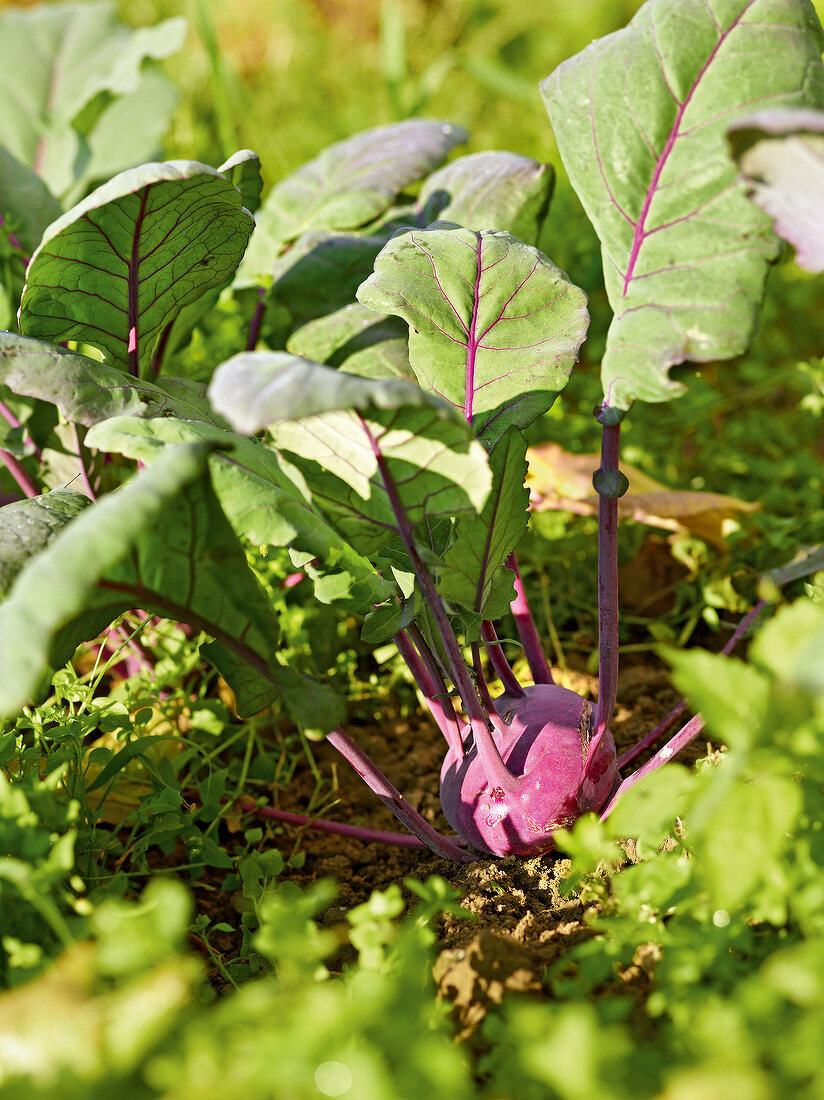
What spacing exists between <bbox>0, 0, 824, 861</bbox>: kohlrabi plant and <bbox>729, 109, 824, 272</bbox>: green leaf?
0.09m

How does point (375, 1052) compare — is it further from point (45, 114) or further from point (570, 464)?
point (45, 114)

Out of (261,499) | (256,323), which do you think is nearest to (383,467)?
(261,499)

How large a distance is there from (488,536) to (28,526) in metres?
0.52

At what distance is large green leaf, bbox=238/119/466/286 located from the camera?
1511 mm

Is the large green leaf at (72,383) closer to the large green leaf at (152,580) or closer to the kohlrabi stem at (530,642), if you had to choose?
the large green leaf at (152,580)

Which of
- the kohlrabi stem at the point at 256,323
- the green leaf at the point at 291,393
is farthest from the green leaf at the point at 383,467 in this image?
the kohlrabi stem at the point at 256,323

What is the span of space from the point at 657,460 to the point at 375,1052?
1722 mm

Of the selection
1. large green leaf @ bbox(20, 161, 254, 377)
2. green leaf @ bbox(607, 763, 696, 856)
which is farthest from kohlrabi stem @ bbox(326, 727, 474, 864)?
large green leaf @ bbox(20, 161, 254, 377)

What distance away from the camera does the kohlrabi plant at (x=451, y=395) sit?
93 centimetres

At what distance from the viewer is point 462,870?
115 cm

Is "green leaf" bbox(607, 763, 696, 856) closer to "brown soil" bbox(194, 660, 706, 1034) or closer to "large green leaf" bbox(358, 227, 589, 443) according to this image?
"brown soil" bbox(194, 660, 706, 1034)

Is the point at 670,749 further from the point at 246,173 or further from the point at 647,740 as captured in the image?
the point at 246,173

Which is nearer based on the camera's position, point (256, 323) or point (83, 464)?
point (83, 464)

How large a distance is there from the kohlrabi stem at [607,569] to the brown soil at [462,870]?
0.19 meters
